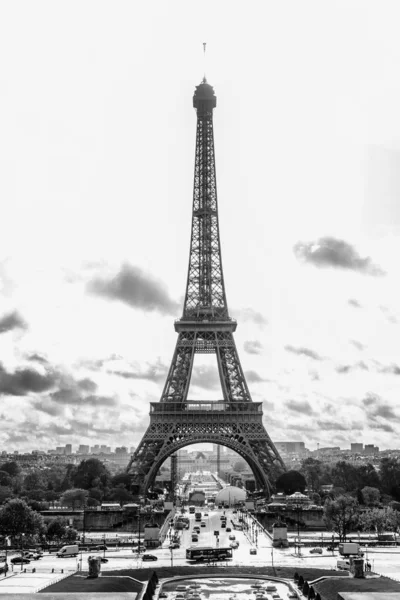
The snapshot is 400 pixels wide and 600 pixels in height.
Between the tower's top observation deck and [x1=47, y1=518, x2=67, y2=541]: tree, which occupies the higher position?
the tower's top observation deck

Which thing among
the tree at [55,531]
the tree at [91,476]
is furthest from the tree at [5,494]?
the tree at [55,531]

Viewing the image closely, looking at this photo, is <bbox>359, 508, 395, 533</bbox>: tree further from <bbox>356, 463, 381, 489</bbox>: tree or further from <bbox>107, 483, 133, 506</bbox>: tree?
<bbox>356, 463, 381, 489</bbox>: tree

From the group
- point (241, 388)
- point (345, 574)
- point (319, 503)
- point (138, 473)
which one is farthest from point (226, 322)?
point (345, 574)

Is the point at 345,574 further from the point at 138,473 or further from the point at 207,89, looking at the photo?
the point at 207,89

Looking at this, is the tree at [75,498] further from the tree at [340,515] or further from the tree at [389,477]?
the tree at [389,477]

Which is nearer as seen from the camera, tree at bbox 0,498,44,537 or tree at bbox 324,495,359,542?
tree at bbox 0,498,44,537

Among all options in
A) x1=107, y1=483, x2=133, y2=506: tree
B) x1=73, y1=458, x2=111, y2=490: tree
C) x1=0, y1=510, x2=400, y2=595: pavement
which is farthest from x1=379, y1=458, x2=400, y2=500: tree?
x1=0, y1=510, x2=400, y2=595: pavement
